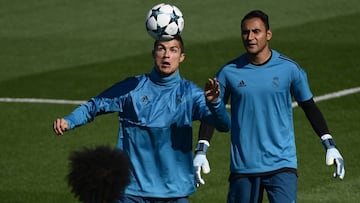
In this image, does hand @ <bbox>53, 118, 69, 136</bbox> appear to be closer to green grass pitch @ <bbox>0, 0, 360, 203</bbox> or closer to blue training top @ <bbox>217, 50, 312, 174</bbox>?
Answer: blue training top @ <bbox>217, 50, 312, 174</bbox>

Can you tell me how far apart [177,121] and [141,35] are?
49.6ft

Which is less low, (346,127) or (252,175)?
(346,127)

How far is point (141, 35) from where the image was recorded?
2550 cm

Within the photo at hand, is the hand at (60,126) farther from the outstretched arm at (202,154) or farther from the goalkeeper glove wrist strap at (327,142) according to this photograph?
the goalkeeper glove wrist strap at (327,142)

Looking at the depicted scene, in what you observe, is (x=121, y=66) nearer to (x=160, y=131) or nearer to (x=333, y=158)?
(x=333, y=158)

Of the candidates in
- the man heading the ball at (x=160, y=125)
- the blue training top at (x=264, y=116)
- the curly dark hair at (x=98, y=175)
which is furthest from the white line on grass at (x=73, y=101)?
the curly dark hair at (x=98, y=175)

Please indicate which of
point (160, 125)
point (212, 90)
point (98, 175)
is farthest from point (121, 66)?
point (98, 175)

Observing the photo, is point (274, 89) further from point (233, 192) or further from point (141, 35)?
point (141, 35)

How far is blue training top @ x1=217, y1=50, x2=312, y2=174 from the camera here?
37.7ft

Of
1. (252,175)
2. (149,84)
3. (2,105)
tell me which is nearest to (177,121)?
(149,84)

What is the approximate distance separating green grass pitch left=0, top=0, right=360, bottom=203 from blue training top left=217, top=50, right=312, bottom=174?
137 inches

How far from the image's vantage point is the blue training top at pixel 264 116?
1150 centimetres

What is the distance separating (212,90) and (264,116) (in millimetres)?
1551

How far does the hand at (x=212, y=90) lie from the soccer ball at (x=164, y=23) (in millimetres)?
879
